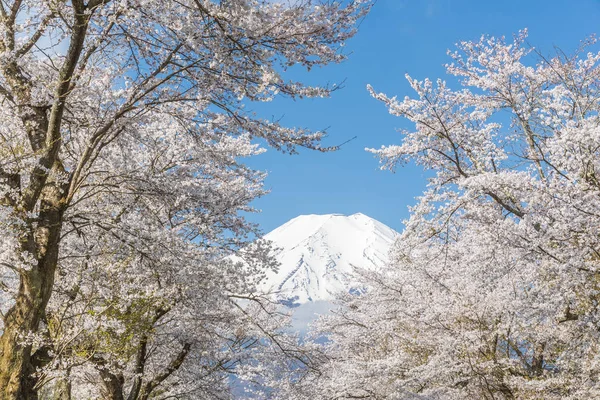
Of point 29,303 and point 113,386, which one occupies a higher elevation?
point 29,303

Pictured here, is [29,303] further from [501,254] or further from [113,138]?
[501,254]

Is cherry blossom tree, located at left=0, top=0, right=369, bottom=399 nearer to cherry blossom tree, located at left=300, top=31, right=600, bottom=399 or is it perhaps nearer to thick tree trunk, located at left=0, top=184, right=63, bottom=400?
thick tree trunk, located at left=0, top=184, right=63, bottom=400

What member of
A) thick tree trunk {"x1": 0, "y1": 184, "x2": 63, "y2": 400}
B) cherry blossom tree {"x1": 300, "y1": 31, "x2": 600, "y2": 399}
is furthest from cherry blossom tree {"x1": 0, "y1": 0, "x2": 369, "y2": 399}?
cherry blossom tree {"x1": 300, "y1": 31, "x2": 600, "y2": 399}

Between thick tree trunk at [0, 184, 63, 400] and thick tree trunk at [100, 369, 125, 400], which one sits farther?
thick tree trunk at [100, 369, 125, 400]

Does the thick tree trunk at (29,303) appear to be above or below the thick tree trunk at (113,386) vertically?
above

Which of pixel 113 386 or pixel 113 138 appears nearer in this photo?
pixel 113 138

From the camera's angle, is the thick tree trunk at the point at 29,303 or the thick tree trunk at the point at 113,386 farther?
the thick tree trunk at the point at 113,386

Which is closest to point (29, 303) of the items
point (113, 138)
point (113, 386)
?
point (113, 138)

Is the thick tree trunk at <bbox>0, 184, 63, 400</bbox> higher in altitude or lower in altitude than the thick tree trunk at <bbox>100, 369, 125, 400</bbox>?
higher

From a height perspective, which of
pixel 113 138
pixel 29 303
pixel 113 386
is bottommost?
pixel 113 386

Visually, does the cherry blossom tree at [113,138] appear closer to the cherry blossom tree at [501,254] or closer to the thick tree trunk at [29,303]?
the thick tree trunk at [29,303]

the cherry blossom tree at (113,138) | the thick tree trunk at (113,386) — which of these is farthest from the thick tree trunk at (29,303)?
the thick tree trunk at (113,386)

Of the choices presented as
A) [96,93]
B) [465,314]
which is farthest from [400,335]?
[96,93]

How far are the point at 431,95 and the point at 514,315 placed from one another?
3.78m
